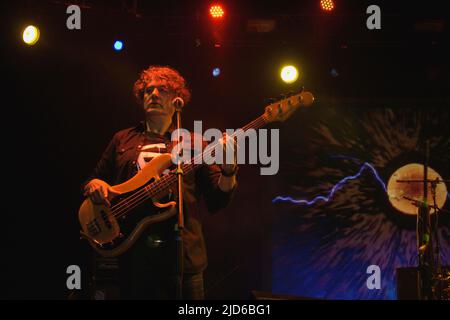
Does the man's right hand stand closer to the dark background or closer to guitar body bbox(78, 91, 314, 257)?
guitar body bbox(78, 91, 314, 257)

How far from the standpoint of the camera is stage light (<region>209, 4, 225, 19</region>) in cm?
487

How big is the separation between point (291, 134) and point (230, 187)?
2.28m

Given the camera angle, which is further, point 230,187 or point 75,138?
point 75,138

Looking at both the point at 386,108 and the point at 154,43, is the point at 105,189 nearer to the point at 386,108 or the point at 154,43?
the point at 154,43

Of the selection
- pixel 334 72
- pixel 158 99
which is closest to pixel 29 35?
pixel 158 99

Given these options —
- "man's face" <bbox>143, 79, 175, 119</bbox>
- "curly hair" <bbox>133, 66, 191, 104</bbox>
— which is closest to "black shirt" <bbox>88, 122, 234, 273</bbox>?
"man's face" <bbox>143, 79, 175, 119</bbox>

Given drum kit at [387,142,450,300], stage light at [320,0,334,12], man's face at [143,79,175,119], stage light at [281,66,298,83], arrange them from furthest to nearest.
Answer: stage light at [281,66,298,83] < stage light at [320,0,334,12] < drum kit at [387,142,450,300] < man's face at [143,79,175,119]

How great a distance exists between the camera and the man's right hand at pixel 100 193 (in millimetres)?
3344

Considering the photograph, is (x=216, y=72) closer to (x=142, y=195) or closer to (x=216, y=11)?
(x=216, y=11)

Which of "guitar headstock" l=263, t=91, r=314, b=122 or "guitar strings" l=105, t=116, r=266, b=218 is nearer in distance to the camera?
"guitar strings" l=105, t=116, r=266, b=218

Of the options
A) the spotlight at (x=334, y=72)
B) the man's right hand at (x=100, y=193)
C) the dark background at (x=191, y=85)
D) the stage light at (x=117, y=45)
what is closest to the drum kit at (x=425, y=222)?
the dark background at (x=191, y=85)

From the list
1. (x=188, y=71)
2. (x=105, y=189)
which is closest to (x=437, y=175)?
(x=188, y=71)

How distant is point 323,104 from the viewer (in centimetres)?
547

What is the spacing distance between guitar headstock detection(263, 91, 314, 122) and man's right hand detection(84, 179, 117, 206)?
3.99 ft
